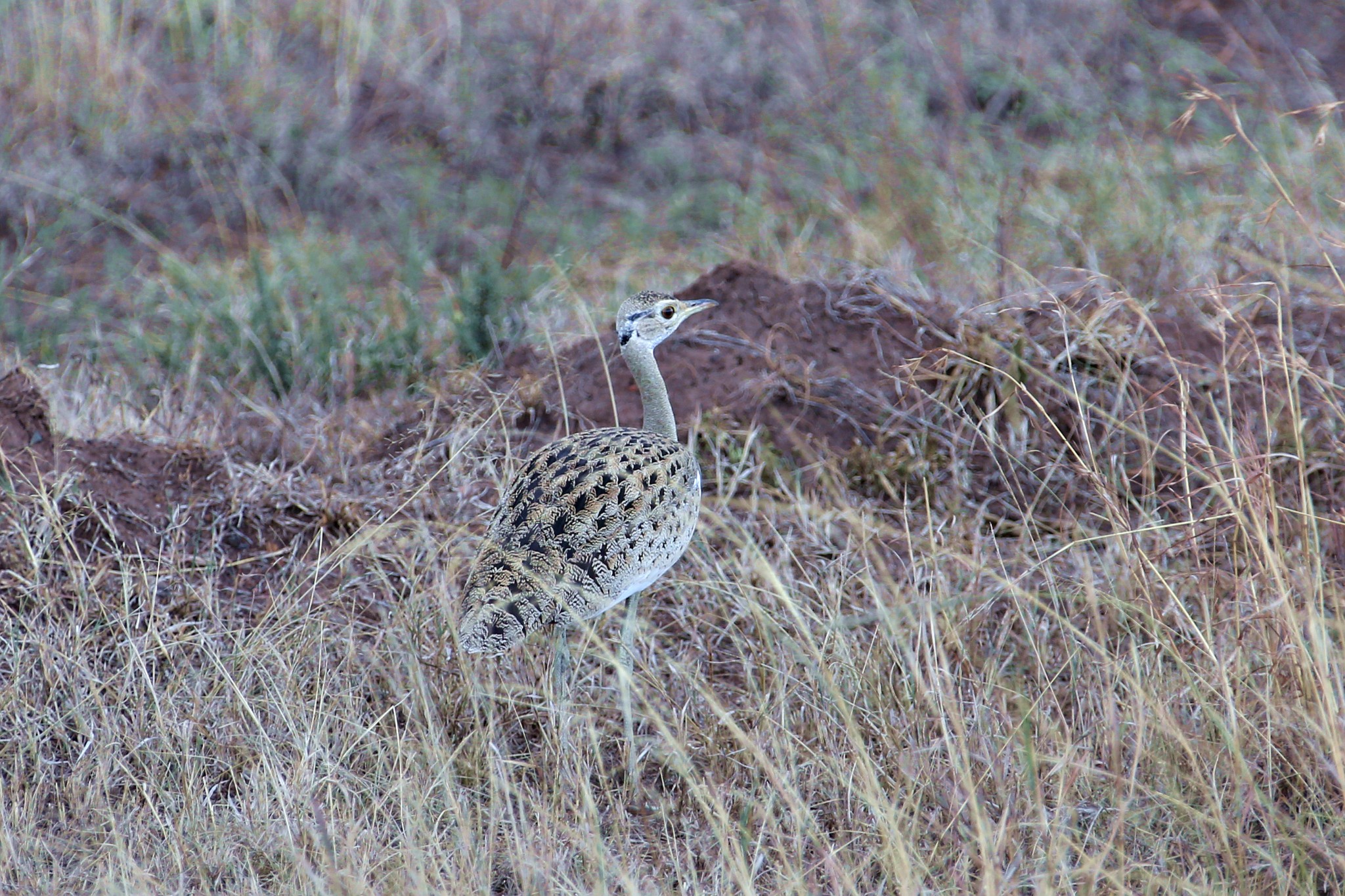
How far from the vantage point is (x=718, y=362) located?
4.63 meters

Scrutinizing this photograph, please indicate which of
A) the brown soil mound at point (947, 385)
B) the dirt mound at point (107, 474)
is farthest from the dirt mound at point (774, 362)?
the dirt mound at point (107, 474)

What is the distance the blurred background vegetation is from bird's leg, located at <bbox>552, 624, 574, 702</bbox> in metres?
1.96

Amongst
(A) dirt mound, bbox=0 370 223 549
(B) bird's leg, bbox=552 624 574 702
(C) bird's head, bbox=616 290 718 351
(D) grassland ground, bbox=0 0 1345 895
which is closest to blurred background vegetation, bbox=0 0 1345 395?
Answer: (D) grassland ground, bbox=0 0 1345 895

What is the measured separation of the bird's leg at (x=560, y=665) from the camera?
318 cm

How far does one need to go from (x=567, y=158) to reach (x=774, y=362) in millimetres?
3489

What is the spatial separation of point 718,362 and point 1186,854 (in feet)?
8.02

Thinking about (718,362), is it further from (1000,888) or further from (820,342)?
(1000,888)

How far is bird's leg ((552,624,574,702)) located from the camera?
10.4ft

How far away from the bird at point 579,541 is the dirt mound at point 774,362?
3.41 feet

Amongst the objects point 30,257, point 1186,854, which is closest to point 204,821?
point 1186,854

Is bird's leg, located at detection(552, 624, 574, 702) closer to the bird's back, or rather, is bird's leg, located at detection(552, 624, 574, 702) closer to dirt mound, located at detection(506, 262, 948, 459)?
the bird's back

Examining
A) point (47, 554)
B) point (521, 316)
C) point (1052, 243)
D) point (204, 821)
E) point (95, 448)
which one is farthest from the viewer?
point (1052, 243)

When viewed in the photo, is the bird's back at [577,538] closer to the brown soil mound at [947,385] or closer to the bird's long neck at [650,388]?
the bird's long neck at [650,388]

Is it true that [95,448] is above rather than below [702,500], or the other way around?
above
